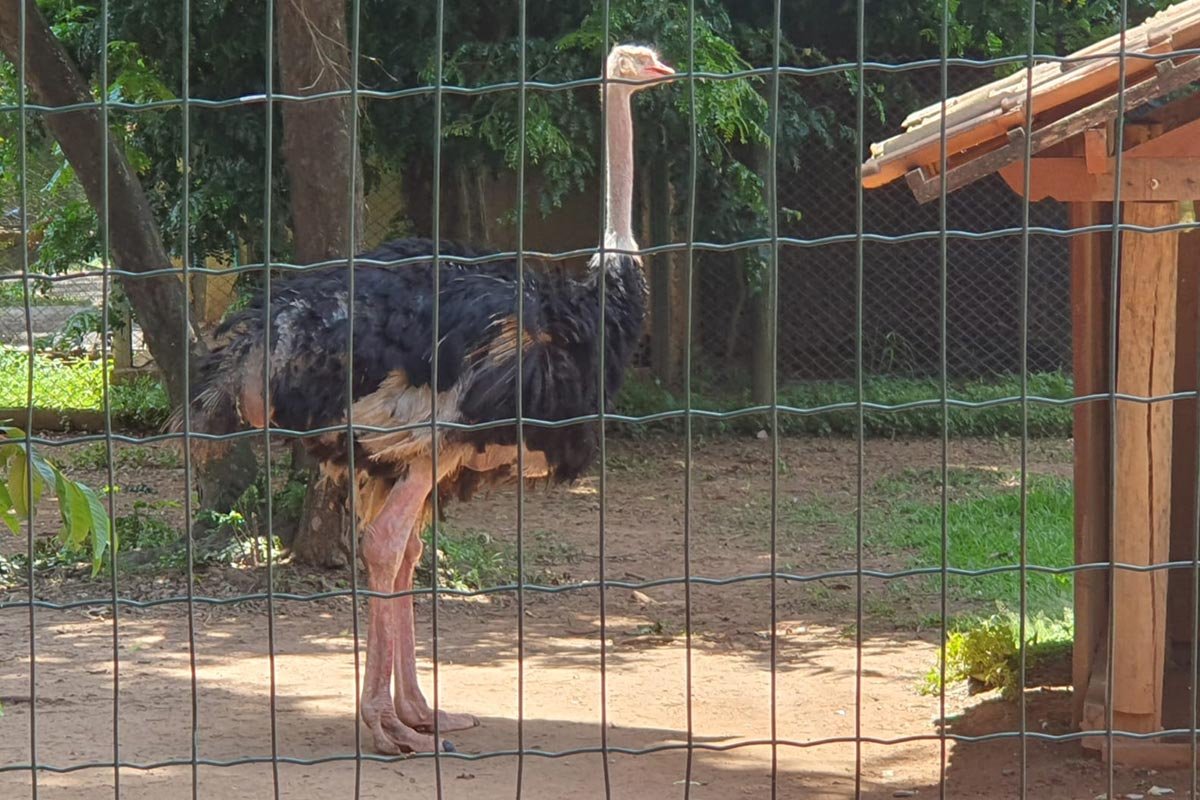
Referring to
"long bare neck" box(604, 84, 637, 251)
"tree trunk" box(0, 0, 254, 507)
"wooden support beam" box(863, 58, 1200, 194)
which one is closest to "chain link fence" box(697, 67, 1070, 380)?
"tree trunk" box(0, 0, 254, 507)

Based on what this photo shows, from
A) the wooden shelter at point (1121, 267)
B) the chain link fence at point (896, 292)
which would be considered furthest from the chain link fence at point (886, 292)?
the wooden shelter at point (1121, 267)

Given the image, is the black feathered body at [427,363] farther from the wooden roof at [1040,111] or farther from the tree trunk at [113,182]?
the tree trunk at [113,182]

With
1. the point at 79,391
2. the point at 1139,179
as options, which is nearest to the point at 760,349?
the point at 79,391

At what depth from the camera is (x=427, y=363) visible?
193 inches

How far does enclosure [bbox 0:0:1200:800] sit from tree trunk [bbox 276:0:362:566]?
19mm

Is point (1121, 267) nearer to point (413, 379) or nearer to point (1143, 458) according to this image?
point (1143, 458)

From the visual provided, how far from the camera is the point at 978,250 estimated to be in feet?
36.8

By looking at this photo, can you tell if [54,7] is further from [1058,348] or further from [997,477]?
[1058,348]

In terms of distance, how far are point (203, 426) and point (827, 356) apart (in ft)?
22.4

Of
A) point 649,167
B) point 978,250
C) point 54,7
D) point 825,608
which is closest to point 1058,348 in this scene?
point 978,250

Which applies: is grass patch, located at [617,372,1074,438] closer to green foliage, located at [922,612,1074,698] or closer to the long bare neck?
green foliage, located at [922,612,1074,698]

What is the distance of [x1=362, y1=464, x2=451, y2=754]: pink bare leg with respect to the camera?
16.1 feet

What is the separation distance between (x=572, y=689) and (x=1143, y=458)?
85.3 inches

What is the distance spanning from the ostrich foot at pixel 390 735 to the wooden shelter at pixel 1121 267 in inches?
78.2
